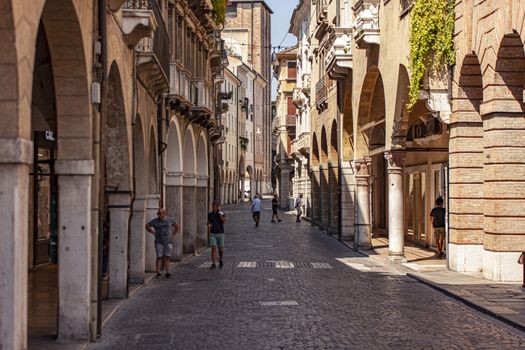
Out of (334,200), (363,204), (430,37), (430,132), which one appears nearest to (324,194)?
(334,200)

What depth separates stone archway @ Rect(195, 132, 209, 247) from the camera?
33.0 metres

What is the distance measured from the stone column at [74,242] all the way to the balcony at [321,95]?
31.4 meters

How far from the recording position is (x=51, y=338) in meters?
13.0

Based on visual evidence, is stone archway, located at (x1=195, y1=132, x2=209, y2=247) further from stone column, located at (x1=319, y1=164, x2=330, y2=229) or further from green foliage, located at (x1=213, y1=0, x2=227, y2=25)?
stone column, located at (x1=319, y1=164, x2=330, y2=229)

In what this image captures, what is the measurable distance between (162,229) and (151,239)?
1.84m

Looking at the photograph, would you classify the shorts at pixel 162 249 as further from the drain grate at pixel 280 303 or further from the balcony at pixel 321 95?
the balcony at pixel 321 95

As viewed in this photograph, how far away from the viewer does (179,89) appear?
26.3 metres

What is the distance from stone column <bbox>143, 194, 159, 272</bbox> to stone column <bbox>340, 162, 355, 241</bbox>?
1273 cm

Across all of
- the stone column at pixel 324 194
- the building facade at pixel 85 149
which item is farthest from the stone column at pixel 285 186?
the building facade at pixel 85 149

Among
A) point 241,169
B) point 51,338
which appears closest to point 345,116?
point 51,338

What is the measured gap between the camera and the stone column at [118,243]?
683 inches

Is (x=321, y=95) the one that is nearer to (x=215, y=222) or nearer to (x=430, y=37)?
(x=215, y=222)

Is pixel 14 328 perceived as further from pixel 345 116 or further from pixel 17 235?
pixel 345 116

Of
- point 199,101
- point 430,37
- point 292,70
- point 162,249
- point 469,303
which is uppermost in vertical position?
point 292,70
